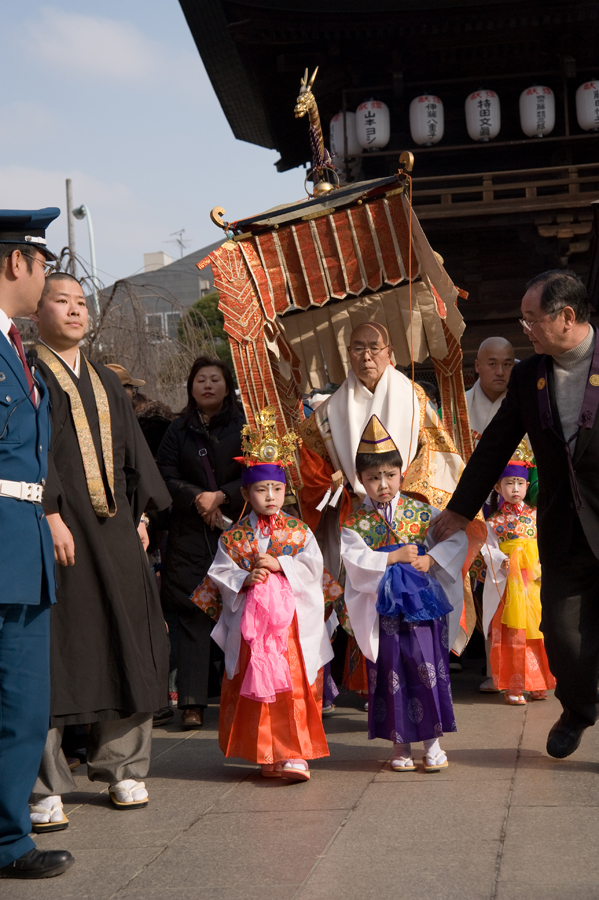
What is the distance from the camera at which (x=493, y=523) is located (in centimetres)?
534

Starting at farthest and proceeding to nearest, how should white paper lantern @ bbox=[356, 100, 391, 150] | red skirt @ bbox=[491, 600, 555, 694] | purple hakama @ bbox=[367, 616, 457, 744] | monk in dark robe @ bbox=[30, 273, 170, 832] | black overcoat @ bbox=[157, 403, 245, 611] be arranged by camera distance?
white paper lantern @ bbox=[356, 100, 391, 150] < black overcoat @ bbox=[157, 403, 245, 611] < red skirt @ bbox=[491, 600, 555, 694] < purple hakama @ bbox=[367, 616, 457, 744] < monk in dark robe @ bbox=[30, 273, 170, 832]

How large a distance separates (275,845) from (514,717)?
205 centimetres

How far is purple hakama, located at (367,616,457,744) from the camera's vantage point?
12.5 feet

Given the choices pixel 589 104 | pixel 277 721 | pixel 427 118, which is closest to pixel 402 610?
pixel 277 721

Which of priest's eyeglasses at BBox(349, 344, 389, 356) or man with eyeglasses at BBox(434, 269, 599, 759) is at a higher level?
priest's eyeglasses at BBox(349, 344, 389, 356)

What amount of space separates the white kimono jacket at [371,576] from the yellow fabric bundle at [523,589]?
3.45ft

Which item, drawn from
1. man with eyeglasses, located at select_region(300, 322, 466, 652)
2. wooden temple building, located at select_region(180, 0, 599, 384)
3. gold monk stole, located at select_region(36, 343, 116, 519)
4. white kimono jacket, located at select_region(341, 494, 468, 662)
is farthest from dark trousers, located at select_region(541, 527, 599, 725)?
wooden temple building, located at select_region(180, 0, 599, 384)

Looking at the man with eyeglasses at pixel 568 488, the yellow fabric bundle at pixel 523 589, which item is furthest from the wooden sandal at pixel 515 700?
the man with eyeglasses at pixel 568 488

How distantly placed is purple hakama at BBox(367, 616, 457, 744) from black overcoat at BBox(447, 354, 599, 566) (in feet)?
1.86

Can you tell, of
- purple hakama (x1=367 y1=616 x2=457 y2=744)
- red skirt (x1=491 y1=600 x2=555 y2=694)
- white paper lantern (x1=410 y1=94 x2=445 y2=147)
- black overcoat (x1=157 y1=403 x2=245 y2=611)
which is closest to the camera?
purple hakama (x1=367 y1=616 x2=457 y2=744)

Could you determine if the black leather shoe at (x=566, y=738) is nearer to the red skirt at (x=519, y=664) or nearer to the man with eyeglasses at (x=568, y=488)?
the man with eyeglasses at (x=568, y=488)

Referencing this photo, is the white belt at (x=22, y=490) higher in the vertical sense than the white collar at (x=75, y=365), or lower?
lower

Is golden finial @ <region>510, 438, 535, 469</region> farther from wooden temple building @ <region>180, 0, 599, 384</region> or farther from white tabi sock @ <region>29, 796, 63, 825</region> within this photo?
wooden temple building @ <region>180, 0, 599, 384</region>

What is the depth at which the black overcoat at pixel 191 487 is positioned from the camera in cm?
521
